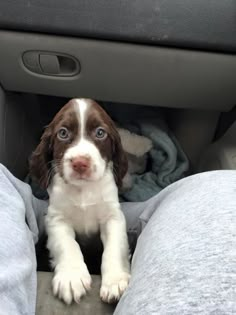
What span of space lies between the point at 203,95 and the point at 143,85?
18 cm

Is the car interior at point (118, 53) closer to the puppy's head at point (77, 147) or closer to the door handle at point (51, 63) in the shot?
the door handle at point (51, 63)

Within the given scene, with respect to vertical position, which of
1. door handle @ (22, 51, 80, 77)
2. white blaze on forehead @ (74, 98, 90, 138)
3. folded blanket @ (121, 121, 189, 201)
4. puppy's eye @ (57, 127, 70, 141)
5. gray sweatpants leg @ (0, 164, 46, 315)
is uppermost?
door handle @ (22, 51, 80, 77)

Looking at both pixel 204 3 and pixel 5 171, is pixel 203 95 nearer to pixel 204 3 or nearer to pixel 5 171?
pixel 204 3

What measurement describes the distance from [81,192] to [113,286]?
322 mm

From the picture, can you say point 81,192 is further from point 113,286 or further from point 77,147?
point 113,286

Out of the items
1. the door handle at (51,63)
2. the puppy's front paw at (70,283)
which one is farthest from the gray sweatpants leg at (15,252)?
the door handle at (51,63)

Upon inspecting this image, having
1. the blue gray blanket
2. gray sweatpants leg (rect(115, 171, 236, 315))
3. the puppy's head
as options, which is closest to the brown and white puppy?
the puppy's head

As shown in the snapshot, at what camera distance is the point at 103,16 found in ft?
3.99

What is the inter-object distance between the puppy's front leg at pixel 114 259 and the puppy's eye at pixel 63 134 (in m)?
0.24

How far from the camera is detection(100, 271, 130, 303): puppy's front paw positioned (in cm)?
92

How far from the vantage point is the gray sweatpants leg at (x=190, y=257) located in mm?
653

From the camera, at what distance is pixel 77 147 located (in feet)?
3.53

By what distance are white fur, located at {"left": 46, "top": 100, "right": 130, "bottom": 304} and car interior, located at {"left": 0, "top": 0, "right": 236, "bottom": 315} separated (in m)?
0.06

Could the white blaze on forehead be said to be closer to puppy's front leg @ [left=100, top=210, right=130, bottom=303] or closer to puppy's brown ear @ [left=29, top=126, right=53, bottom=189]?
puppy's brown ear @ [left=29, top=126, right=53, bottom=189]
